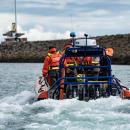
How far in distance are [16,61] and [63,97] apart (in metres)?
66.0

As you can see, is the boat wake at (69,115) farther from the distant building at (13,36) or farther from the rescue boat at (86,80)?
the distant building at (13,36)

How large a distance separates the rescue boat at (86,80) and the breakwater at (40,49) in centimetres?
4781

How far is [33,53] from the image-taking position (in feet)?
284

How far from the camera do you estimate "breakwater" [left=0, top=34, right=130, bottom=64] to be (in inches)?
2901

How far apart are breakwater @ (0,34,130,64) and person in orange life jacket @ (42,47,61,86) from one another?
47216 mm

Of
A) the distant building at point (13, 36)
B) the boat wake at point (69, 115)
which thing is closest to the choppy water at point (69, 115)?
the boat wake at point (69, 115)

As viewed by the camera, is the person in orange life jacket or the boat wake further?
the person in orange life jacket

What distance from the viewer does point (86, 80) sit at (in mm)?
20797

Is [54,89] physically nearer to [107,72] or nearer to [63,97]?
[63,97]

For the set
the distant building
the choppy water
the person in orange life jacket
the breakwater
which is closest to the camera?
the choppy water

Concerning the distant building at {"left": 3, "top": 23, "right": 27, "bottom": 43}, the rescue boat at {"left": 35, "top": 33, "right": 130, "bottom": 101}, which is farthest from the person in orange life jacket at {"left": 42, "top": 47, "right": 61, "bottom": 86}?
the distant building at {"left": 3, "top": 23, "right": 27, "bottom": 43}

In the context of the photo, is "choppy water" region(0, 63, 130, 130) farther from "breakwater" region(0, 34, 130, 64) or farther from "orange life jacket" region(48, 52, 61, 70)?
"breakwater" region(0, 34, 130, 64)

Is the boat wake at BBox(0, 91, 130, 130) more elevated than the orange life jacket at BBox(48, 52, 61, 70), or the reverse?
the orange life jacket at BBox(48, 52, 61, 70)

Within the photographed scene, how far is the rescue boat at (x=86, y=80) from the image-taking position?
2073cm
